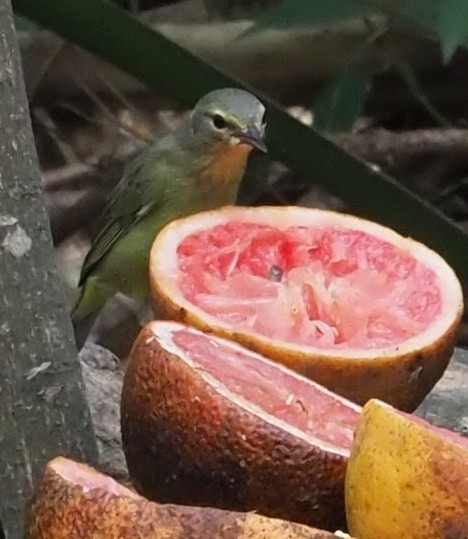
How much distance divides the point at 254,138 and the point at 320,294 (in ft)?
1.83

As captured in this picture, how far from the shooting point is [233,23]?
293 centimetres

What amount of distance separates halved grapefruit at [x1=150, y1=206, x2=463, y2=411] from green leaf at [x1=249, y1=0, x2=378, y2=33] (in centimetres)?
77

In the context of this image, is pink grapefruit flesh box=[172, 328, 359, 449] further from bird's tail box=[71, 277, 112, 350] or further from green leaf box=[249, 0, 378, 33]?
green leaf box=[249, 0, 378, 33]

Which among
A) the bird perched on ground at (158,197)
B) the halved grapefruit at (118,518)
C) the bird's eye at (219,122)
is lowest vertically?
the bird perched on ground at (158,197)

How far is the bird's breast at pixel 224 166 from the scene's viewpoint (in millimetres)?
2207

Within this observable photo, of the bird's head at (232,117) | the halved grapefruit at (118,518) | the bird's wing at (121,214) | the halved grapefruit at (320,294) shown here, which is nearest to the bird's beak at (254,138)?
the bird's head at (232,117)

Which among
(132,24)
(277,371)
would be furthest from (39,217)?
(132,24)

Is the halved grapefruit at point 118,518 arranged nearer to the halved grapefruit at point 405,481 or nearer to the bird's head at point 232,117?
the halved grapefruit at point 405,481

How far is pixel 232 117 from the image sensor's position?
81.7 inches

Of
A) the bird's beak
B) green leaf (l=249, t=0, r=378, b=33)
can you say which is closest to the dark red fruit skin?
the bird's beak

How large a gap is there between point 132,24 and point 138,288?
0.44m

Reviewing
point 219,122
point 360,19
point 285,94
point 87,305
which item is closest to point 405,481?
point 219,122

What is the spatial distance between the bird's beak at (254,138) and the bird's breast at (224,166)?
0.13 meters

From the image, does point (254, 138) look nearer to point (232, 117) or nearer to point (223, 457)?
point (232, 117)
